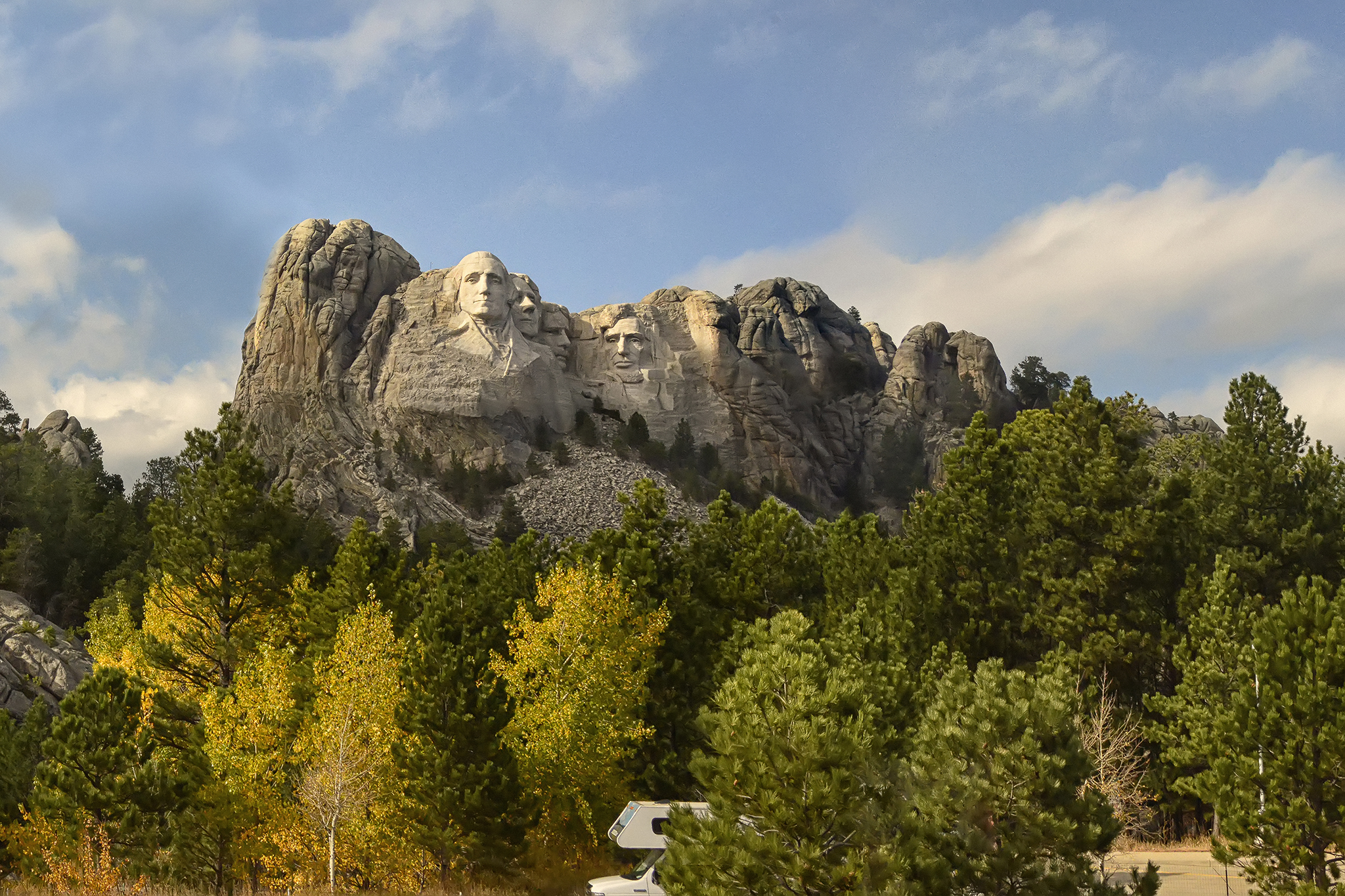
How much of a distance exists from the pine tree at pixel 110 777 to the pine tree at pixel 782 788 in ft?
54.8

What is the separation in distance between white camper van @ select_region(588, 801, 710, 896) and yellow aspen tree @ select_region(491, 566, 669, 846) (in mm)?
5531

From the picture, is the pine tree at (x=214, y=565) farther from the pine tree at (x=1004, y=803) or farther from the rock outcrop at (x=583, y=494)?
the rock outcrop at (x=583, y=494)

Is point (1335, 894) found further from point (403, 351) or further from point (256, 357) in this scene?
point (256, 357)

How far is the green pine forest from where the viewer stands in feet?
48.6

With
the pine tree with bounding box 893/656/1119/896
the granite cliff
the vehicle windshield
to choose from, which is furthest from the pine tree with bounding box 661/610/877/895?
the granite cliff

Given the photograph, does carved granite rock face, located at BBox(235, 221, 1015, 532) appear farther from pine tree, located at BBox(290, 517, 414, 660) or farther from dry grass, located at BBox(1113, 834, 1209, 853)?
dry grass, located at BBox(1113, 834, 1209, 853)

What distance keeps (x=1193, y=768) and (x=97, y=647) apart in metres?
43.6

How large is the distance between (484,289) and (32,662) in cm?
7562

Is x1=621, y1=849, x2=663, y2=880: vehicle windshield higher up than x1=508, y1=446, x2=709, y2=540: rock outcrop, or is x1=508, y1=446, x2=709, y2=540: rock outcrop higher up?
x1=508, y1=446, x2=709, y2=540: rock outcrop

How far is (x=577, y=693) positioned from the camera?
97.3 feet

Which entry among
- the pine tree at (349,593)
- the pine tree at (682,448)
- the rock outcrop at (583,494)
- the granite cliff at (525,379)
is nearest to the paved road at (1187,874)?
the pine tree at (349,593)

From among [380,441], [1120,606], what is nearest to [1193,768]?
[1120,606]

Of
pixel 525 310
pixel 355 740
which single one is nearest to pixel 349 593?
pixel 355 740

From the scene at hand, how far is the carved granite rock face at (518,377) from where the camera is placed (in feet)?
357
